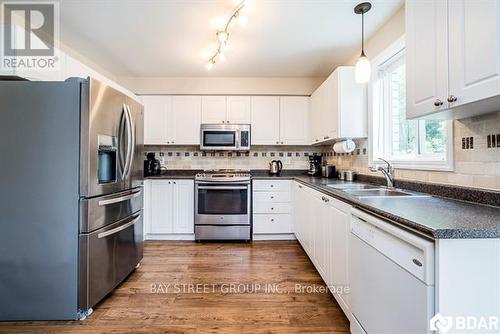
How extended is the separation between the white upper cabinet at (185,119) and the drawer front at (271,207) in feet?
4.34

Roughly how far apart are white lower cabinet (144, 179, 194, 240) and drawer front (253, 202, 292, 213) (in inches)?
35.4

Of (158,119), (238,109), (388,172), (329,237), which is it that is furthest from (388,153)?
(158,119)

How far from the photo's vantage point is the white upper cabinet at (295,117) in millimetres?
3930

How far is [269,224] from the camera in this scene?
359 centimetres

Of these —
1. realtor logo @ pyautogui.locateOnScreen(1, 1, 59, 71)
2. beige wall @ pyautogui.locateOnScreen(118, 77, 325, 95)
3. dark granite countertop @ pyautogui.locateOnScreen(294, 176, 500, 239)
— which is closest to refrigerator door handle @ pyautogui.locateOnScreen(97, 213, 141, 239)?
realtor logo @ pyautogui.locateOnScreen(1, 1, 59, 71)

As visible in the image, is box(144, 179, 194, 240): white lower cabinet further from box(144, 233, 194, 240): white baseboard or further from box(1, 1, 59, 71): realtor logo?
box(1, 1, 59, 71): realtor logo

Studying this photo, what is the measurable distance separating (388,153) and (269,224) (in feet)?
5.83

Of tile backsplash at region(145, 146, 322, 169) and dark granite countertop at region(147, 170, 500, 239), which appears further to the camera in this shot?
tile backsplash at region(145, 146, 322, 169)

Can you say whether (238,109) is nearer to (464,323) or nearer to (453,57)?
(453,57)

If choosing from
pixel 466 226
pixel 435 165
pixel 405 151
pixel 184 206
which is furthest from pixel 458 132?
pixel 184 206

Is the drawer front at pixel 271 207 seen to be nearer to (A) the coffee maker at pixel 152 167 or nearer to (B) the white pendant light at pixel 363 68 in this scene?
(A) the coffee maker at pixel 152 167

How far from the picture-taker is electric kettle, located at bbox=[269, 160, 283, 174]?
3.99 meters

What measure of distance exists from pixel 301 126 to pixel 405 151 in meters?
1.78

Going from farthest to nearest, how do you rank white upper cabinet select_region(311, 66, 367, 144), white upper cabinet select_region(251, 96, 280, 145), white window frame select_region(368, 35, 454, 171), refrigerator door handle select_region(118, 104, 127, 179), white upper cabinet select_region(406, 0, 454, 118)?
white upper cabinet select_region(251, 96, 280, 145) → white upper cabinet select_region(311, 66, 367, 144) → refrigerator door handle select_region(118, 104, 127, 179) → white window frame select_region(368, 35, 454, 171) → white upper cabinet select_region(406, 0, 454, 118)
